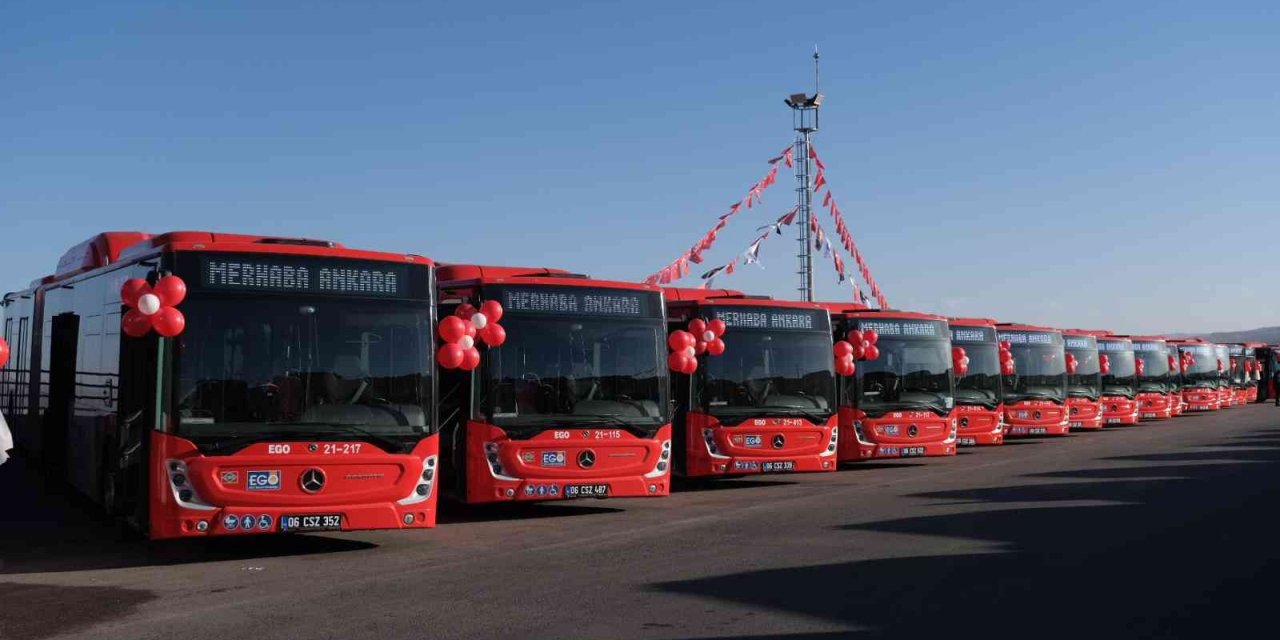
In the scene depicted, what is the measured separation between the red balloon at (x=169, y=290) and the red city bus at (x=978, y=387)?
17347mm

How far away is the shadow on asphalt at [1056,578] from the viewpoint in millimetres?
7805

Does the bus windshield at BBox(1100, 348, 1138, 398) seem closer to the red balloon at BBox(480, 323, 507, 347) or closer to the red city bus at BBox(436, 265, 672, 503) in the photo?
the red city bus at BBox(436, 265, 672, 503)

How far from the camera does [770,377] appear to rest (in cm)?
1781

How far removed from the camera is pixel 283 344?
10.8m

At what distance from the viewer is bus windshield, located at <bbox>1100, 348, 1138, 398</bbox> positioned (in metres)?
35.3

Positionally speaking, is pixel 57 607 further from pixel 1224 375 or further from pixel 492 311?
pixel 1224 375

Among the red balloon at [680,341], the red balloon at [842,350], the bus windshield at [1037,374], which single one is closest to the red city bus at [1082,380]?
the bus windshield at [1037,374]

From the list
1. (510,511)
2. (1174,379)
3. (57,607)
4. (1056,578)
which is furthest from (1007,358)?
(57,607)

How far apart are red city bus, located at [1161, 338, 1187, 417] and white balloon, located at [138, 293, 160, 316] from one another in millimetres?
36669

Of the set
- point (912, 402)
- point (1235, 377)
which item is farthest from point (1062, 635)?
point (1235, 377)

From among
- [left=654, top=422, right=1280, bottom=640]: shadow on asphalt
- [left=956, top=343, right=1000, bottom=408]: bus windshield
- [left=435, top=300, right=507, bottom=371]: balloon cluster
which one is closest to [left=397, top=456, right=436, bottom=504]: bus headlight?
[left=435, top=300, right=507, bottom=371]: balloon cluster

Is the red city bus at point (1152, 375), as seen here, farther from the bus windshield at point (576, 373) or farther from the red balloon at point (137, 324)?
the red balloon at point (137, 324)

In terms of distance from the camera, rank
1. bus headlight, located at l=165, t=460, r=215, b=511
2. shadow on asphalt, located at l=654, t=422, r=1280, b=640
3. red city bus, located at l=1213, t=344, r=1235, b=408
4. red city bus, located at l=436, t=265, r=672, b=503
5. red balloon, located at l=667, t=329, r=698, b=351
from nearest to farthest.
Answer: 1. shadow on asphalt, located at l=654, t=422, r=1280, b=640
2. bus headlight, located at l=165, t=460, r=215, b=511
3. red city bus, located at l=436, t=265, r=672, b=503
4. red balloon, located at l=667, t=329, r=698, b=351
5. red city bus, located at l=1213, t=344, r=1235, b=408

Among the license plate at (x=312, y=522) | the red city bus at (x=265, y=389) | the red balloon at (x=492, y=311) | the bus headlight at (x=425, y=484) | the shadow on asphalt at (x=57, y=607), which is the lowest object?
the shadow on asphalt at (x=57, y=607)
